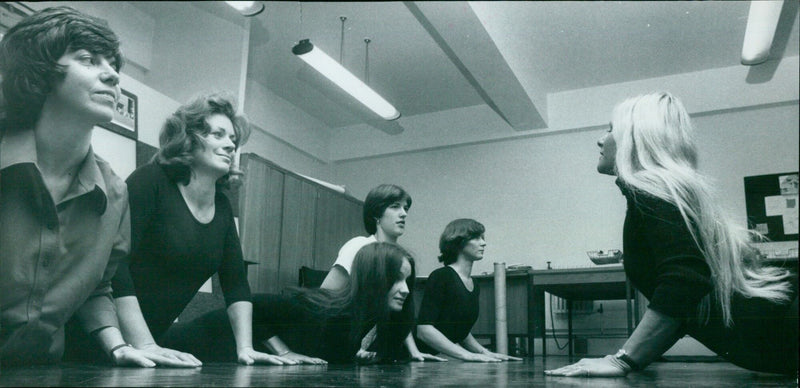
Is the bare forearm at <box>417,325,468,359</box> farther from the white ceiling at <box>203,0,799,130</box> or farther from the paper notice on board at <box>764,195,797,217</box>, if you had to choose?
the paper notice on board at <box>764,195,797,217</box>

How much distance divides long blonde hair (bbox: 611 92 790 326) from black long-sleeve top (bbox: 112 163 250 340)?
0.64 m

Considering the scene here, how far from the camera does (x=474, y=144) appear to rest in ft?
3.85

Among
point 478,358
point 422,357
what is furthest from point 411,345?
point 478,358

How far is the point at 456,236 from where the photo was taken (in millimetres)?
1078

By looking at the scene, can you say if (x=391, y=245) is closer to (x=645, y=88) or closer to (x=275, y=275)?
(x=275, y=275)

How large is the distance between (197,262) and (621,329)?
697mm

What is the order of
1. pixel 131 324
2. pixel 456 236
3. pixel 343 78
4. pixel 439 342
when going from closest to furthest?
pixel 131 324 → pixel 343 78 → pixel 456 236 → pixel 439 342

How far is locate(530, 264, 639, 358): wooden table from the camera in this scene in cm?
94

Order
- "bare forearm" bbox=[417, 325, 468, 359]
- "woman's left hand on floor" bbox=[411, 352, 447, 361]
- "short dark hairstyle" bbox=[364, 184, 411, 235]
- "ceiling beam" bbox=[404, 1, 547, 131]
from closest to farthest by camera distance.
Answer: "ceiling beam" bbox=[404, 1, 547, 131] → "short dark hairstyle" bbox=[364, 184, 411, 235] → "bare forearm" bbox=[417, 325, 468, 359] → "woman's left hand on floor" bbox=[411, 352, 447, 361]

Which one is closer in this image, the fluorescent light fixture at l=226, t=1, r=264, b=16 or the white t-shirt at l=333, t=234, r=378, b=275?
the fluorescent light fixture at l=226, t=1, r=264, b=16

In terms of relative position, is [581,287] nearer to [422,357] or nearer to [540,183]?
[540,183]

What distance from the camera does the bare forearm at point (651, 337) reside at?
821 millimetres

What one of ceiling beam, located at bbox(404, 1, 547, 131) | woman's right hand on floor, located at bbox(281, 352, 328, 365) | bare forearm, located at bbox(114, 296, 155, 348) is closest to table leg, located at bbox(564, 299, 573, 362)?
ceiling beam, located at bbox(404, 1, 547, 131)

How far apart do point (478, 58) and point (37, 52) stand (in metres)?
0.54
